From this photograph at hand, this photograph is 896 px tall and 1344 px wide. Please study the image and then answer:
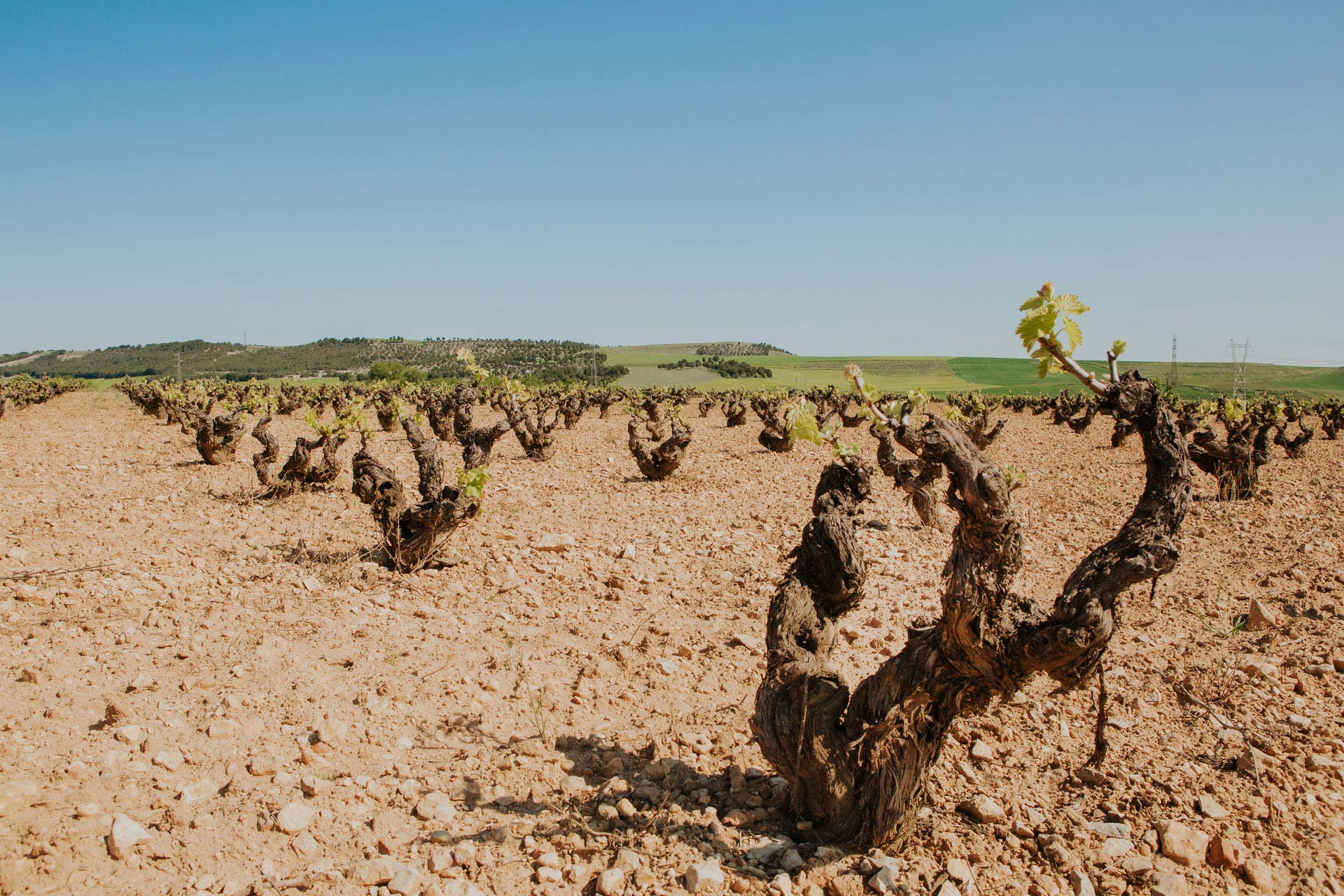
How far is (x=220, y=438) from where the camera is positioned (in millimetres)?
14562

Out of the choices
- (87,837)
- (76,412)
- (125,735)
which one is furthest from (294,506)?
(76,412)

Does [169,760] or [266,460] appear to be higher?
[266,460]

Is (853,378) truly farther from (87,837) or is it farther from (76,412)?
(76,412)

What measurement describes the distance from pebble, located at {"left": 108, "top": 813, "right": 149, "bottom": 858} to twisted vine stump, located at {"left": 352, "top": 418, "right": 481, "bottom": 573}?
14.0 feet

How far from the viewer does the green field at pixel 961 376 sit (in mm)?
57500

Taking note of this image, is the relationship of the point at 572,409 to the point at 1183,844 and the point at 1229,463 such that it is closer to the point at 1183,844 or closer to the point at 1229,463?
Result: the point at 1229,463

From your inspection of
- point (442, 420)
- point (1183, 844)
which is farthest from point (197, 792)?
point (442, 420)

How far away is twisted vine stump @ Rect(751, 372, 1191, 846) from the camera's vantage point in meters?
3.04

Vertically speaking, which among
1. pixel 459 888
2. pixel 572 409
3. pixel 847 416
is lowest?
pixel 459 888

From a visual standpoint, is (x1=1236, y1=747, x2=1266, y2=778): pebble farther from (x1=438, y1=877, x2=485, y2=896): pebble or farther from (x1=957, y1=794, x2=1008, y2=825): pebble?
(x1=438, y1=877, x2=485, y2=896): pebble

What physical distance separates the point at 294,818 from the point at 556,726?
1639 millimetres

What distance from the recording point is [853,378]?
3.57 metres

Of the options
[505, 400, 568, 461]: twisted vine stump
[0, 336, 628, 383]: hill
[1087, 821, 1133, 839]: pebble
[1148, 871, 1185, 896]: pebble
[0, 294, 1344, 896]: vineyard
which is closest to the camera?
[1148, 871, 1185, 896]: pebble

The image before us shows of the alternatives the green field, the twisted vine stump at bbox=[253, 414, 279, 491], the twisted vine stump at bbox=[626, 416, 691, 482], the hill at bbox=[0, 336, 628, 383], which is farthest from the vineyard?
the hill at bbox=[0, 336, 628, 383]
